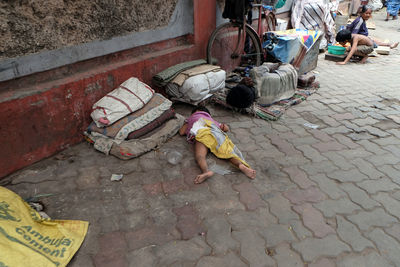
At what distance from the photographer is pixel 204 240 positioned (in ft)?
6.83

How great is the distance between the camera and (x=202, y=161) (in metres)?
2.81

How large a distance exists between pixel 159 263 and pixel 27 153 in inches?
68.1

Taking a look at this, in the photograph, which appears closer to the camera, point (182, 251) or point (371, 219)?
point (182, 251)

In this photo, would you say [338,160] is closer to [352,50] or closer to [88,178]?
[88,178]

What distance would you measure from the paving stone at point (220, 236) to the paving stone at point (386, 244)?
104 centimetres

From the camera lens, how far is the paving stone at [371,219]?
2254mm

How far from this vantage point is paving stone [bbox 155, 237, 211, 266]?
193cm

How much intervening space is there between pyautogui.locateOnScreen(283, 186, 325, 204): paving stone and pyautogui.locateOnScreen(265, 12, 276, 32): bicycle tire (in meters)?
4.66

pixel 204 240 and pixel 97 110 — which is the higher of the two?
pixel 97 110

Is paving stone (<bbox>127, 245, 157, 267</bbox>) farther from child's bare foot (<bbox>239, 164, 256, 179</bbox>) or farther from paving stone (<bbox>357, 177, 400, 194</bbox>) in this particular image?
paving stone (<bbox>357, 177, 400, 194</bbox>)

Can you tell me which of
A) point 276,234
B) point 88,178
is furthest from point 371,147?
point 88,178

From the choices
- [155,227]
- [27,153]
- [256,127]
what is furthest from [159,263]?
[256,127]

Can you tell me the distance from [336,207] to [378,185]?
2.01 ft

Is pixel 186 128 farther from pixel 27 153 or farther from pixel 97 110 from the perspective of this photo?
pixel 27 153
